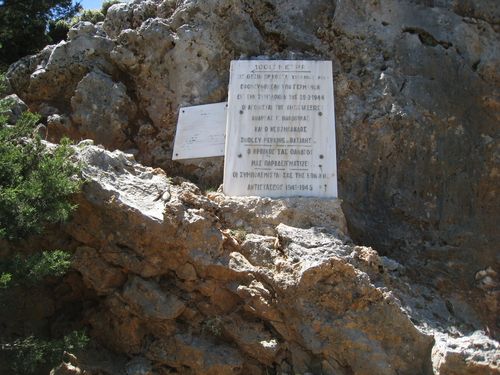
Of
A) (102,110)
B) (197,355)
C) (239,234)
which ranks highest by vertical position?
(102,110)

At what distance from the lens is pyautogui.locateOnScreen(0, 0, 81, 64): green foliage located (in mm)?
9688

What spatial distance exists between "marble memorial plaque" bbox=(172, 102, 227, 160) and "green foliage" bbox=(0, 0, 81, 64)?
398cm

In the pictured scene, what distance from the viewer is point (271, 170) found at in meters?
6.54

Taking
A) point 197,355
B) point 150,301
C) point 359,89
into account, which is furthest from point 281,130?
point 197,355

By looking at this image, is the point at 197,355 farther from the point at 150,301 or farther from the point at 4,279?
the point at 4,279

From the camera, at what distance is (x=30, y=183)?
477 cm

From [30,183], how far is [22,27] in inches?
241

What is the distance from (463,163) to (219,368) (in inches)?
145

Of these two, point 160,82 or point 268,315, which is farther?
point 160,82

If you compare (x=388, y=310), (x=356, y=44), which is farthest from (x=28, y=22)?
(x=388, y=310)

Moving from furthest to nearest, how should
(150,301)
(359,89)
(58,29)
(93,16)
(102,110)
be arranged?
1. (58,29)
2. (93,16)
3. (102,110)
4. (359,89)
5. (150,301)

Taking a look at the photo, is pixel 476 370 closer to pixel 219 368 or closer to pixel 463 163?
pixel 219 368

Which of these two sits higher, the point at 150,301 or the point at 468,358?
the point at 150,301

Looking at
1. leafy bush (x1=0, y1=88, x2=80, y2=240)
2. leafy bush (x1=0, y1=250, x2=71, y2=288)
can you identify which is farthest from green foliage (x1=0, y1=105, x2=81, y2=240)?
leafy bush (x1=0, y1=250, x2=71, y2=288)
